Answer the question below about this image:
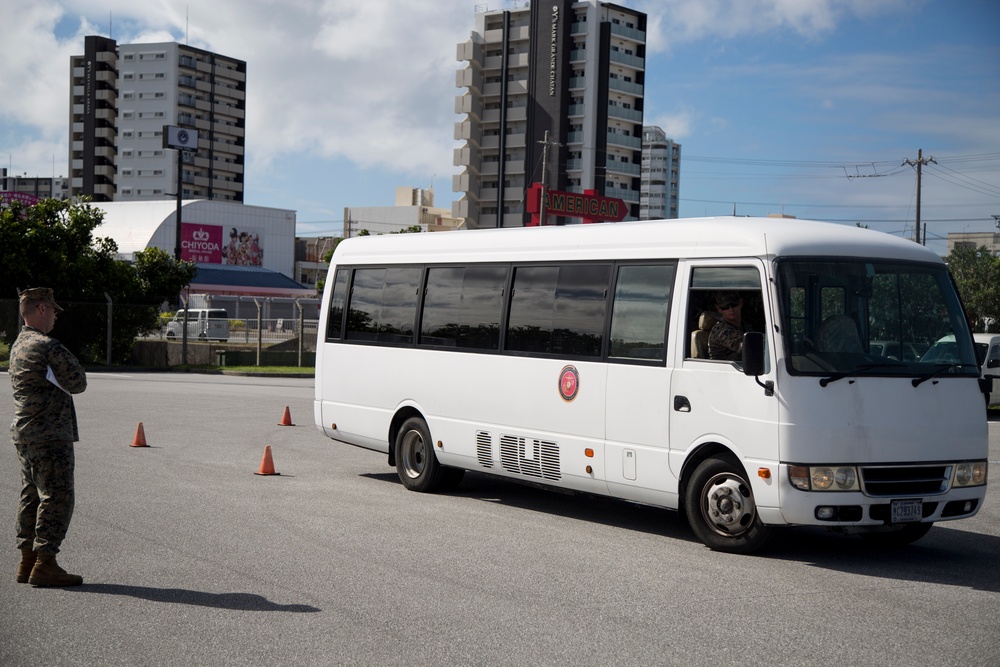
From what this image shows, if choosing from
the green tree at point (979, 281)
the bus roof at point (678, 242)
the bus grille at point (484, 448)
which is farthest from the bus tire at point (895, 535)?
the green tree at point (979, 281)

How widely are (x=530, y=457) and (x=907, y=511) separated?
3658 mm

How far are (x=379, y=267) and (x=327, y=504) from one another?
3.52 m

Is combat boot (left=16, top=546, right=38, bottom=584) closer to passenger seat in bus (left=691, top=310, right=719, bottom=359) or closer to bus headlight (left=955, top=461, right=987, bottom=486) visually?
passenger seat in bus (left=691, top=310, right=719, bottom=359)

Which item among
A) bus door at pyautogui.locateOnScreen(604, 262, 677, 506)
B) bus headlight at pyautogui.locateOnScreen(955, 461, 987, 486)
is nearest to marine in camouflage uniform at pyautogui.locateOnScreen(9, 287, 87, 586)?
bus door at pyautogui.locateOnScreen(604, 262, 677, 506)

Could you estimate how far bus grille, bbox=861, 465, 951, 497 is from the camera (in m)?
8.80

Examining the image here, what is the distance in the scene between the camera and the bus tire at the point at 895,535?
9781 mm

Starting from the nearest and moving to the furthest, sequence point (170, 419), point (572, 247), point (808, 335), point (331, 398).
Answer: point (808, 335) → point (572, 247) → point (331, 398) → point (170, 419)

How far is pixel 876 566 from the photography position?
9.00 metres

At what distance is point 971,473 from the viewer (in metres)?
9.24

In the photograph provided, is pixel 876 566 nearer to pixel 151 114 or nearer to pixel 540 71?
pixel 540 71

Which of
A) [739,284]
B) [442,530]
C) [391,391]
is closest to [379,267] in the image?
[391,391]

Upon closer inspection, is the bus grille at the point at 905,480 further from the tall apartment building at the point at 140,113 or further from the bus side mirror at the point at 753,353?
the tall apartment building at the point at 140,113

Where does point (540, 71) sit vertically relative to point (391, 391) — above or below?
above

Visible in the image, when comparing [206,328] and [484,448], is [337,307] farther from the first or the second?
[206,328]
